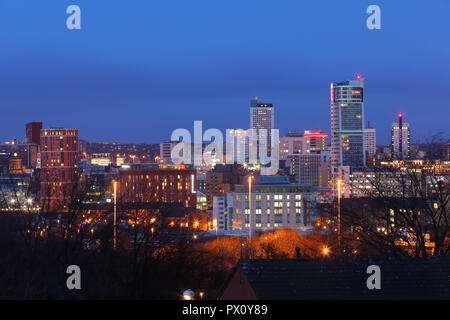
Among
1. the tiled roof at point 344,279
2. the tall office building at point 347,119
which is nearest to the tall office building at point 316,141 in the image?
the tall office building at point 347,119

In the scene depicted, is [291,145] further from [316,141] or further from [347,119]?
[347,119]

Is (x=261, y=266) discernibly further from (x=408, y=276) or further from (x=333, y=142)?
(x=333, y=142)

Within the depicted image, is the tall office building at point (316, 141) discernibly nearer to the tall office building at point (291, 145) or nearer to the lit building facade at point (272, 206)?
the tall office building at point (291, 145)

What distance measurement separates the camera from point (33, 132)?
116 m

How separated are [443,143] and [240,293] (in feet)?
35.8

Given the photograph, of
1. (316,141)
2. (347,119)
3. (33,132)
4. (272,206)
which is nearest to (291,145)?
(316,141)

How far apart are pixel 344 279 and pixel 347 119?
432 ft

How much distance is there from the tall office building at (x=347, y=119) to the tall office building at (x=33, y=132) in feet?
224

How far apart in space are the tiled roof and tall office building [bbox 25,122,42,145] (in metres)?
112

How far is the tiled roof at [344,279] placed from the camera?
7.52 m

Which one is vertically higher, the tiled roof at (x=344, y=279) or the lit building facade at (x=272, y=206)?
the tiled roof at (x=344, y=279)

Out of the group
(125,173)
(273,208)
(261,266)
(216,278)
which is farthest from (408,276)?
(125,173)

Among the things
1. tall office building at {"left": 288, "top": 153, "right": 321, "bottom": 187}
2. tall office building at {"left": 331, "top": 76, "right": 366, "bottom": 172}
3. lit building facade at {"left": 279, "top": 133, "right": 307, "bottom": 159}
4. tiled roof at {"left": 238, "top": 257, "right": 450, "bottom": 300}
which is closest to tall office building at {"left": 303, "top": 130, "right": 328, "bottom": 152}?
lit building facade at {"left": 279, "top": 133, "right": 307, "bottom": 159}
